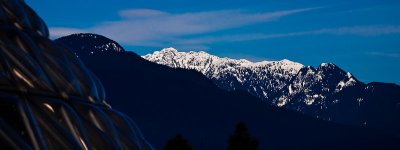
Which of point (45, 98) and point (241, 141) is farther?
point (241, 141)

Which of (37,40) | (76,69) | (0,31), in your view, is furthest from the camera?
(76,69)

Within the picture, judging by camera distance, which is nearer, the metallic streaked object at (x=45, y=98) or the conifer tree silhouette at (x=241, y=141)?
the metallic streaked object at (x=45, y=98)

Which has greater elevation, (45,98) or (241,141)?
(45,98)

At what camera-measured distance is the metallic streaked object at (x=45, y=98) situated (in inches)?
828

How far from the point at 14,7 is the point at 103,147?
4731 mm

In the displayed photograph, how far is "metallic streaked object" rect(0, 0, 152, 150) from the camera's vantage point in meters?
21.0

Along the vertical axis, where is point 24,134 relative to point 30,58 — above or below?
below

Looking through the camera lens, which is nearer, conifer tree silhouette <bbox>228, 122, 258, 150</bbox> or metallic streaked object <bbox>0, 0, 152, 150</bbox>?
metallic streaked object <bbox>0, 0, 152, 150</bbox>

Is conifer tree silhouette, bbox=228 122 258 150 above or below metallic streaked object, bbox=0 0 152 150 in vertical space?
below

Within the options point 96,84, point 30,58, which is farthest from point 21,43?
point 96,84

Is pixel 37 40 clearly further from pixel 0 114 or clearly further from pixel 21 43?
pixel 0 114

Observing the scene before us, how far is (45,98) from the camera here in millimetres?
22859

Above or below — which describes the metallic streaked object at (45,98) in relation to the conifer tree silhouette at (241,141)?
above

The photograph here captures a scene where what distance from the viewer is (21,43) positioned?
24031 millimetres
